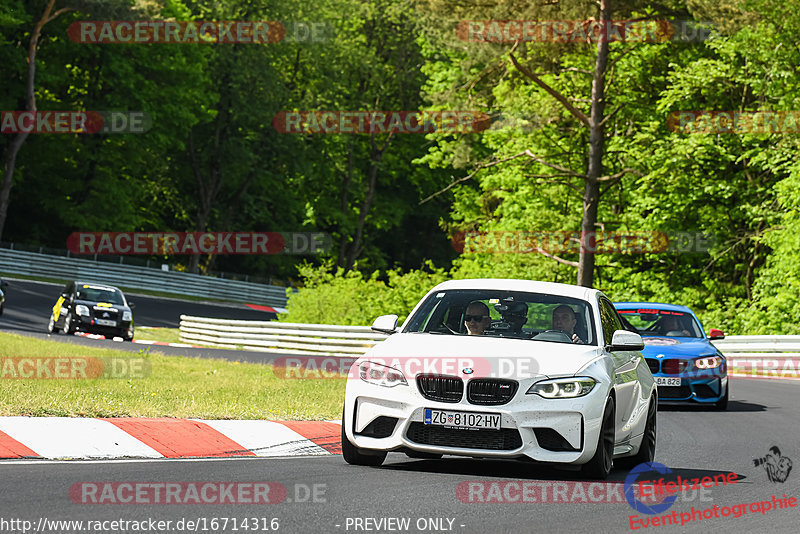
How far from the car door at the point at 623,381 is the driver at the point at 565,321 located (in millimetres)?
270

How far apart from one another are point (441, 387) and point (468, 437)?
431 mm

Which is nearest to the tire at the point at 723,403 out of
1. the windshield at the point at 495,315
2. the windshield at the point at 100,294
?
the windshield at the point at 495,315

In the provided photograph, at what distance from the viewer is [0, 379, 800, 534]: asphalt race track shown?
697 centimetres

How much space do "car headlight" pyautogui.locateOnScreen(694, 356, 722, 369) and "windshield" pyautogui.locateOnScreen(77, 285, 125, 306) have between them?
67.3 feet

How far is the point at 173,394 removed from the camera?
14180mm

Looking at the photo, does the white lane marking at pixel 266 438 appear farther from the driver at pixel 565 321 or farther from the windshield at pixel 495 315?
the driver at pixel 565 321

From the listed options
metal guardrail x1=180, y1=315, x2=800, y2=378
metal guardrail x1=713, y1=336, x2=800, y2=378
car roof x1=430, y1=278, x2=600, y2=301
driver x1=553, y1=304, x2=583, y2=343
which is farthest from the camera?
metal guardrail x1=180, y1=315, x2=800, y2=378

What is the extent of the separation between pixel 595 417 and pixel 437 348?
1333 mm

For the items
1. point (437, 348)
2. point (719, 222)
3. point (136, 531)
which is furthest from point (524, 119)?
point (136, 531)

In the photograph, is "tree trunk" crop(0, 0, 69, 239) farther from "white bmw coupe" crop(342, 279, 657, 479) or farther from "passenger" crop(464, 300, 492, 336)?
"white bmw coupe" crop(342, 279, 657, 479)

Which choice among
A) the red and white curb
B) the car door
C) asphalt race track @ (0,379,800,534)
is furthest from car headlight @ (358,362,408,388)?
the car door

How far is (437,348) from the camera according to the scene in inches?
365

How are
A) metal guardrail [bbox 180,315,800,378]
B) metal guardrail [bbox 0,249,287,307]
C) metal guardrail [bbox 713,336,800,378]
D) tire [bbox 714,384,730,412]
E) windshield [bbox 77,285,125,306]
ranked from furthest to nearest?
metal guardrail [bbox 0,249,287,307] → windshield [bbox 77,285,125,306] → metal guardrail [bbox 180,315,800,378] → metal guardrail [bbox 713,336,800,378] → tire [bbox 714,384,730,412]

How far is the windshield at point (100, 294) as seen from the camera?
33750 millimetres
